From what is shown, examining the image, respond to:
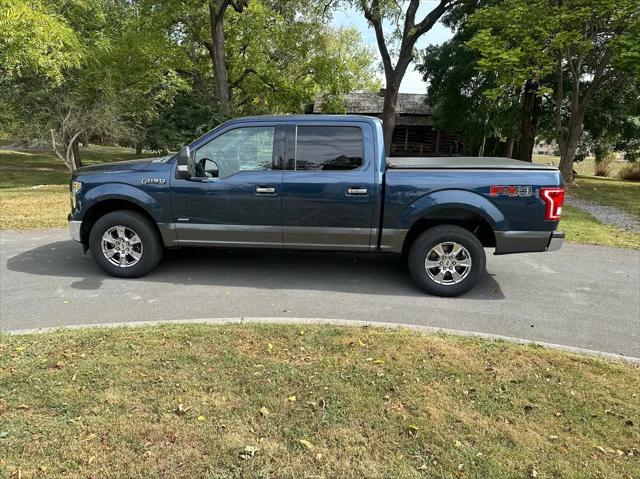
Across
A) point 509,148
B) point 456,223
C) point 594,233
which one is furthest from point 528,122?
point 456,223

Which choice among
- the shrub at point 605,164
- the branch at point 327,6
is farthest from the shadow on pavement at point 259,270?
the shrub at point 605,164

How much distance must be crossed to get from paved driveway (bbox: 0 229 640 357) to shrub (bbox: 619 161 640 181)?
22.3 meters

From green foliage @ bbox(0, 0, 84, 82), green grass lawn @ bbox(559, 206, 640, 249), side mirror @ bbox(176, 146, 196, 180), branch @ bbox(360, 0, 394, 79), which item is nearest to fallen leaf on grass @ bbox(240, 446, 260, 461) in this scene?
side mirror @ bbox(176, 146, 196, 180)

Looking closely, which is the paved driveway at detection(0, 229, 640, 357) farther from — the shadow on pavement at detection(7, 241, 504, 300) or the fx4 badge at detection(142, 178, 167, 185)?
the fx4 badge at detection(142, 178, 167, 185)

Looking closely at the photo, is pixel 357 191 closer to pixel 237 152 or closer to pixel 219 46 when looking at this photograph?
pixel 237 152

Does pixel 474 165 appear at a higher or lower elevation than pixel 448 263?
higher

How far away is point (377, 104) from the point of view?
36000 millimetres

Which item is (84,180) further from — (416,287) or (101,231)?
(416,287)

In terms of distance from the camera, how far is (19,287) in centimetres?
532

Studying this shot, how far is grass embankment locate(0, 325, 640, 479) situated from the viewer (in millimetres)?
2523

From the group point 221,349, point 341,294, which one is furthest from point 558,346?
point 221,349

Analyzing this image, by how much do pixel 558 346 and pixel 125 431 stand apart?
3.47 m

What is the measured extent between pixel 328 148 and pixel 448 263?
1.90 metres

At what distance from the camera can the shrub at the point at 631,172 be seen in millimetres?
25391
